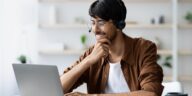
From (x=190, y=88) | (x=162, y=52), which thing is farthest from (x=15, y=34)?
(x=190, y=88)

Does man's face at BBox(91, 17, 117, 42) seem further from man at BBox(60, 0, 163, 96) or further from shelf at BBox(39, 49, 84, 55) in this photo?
shelf at BBox(39, 49, 84, 55)

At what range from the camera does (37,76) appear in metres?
1.53

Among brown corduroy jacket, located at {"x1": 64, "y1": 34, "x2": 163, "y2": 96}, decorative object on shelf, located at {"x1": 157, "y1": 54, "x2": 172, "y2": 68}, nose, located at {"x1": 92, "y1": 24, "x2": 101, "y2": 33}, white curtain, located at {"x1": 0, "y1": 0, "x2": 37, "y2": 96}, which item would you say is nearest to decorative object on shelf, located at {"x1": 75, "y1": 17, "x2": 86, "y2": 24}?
white curtain, located at {"x1": 0, "y1": 0, "x2": 37, "y2": 96}

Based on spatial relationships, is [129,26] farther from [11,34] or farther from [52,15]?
[11,34]

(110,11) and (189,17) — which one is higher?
(110,11)

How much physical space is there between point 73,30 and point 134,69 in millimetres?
2375

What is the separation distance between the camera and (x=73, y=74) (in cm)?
188

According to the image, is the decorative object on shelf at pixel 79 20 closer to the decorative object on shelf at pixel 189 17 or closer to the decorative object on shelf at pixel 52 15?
the decorative object on shelf at pixel 52 15

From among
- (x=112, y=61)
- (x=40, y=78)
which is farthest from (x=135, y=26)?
(x=40, y=78)

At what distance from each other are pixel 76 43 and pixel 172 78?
1.13 m

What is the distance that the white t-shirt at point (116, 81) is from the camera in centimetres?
185

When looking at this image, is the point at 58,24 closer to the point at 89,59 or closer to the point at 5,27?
the point at 5,27

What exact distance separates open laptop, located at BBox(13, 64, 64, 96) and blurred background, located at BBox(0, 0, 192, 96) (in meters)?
2.40

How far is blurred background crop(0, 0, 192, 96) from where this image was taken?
3967 mm
